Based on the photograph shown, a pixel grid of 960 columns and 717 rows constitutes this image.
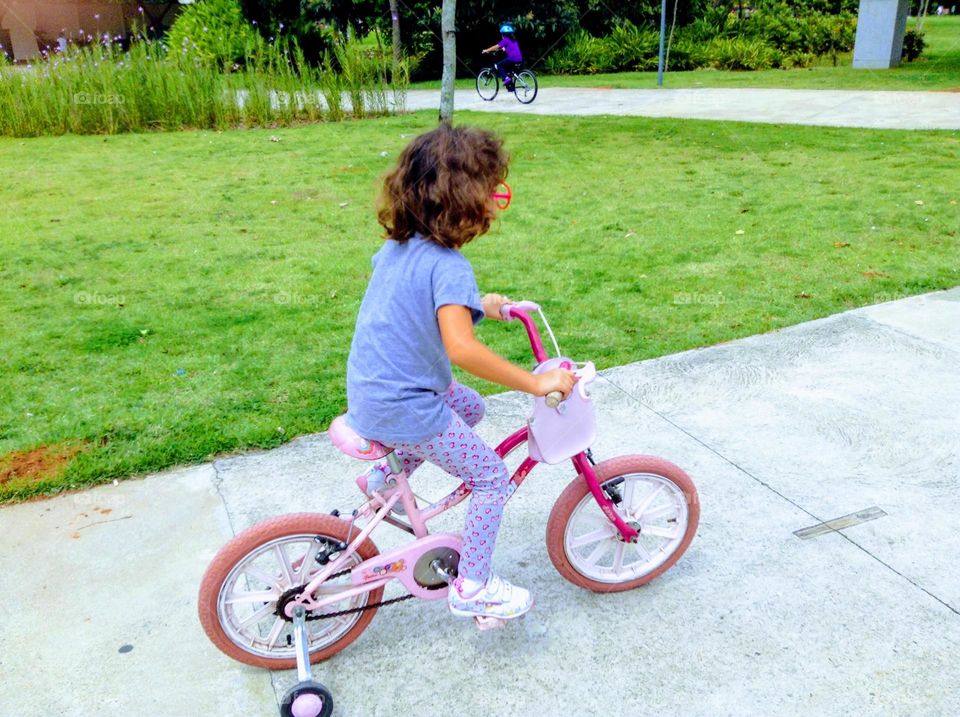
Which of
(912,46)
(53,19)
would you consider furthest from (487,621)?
(53,19)

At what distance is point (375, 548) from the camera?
260 cm

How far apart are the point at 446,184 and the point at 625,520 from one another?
1.32 meters

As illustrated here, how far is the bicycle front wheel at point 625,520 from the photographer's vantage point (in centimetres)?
274

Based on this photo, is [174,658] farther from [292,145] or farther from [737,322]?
[292,145]

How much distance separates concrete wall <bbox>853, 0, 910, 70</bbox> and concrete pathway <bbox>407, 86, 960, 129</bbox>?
567 centimetres

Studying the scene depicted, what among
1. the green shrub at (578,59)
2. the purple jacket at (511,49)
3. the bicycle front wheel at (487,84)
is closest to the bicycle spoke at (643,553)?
the purple jacket at (511,49)

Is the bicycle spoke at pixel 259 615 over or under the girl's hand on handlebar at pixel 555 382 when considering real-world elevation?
under

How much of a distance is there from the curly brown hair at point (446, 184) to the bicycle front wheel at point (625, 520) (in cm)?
96

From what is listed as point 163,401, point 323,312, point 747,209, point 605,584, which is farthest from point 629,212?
point 605,584

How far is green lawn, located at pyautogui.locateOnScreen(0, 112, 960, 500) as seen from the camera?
427cm

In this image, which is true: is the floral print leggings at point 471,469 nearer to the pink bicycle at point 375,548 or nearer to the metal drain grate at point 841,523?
the pink bicycle at point 375,548

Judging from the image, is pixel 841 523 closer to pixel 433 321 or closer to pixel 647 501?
pixel 647 501

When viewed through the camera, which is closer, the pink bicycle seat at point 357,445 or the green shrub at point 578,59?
the pink bicycle seat at point 357,445

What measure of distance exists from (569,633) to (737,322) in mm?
2990
